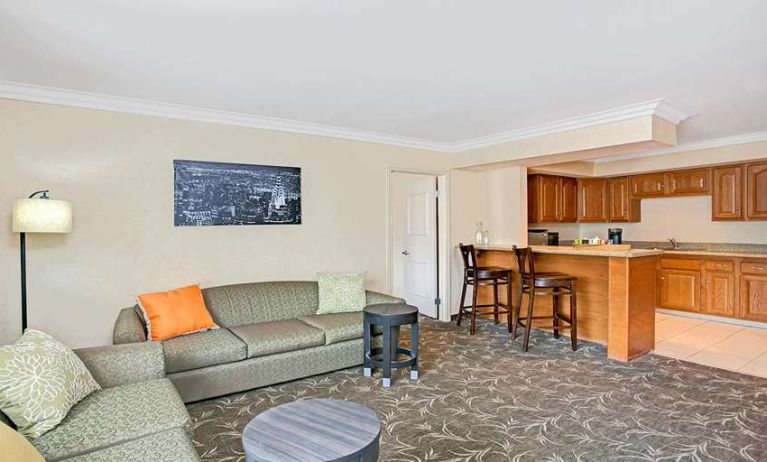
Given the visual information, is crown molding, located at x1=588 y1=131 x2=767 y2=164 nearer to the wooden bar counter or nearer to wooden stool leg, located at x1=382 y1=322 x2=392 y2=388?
the wooden bar counter

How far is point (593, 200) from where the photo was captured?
7305mm

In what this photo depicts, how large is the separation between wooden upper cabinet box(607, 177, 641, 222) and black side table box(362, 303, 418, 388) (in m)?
4.97

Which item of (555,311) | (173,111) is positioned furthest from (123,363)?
(555,311)

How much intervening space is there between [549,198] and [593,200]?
3.57 feet

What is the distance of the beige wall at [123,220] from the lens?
3367mm

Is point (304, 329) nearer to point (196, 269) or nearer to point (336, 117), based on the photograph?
A: point (196, 269)

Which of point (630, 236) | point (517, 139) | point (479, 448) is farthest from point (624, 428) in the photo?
point (630, 236)

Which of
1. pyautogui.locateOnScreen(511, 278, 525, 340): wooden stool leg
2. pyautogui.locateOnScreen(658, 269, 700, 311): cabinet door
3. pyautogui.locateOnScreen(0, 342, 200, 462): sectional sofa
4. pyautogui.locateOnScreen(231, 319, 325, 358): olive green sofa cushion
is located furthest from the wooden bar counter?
pyautogui.locateOnScreen(0, 342, 200, 462): sectional sofa

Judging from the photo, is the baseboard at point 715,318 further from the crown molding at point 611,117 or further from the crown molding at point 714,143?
the crown molding at point 611,117

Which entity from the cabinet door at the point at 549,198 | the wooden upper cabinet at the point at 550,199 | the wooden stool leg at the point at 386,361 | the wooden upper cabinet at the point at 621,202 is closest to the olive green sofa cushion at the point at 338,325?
the wooden stool leg at the point at 386,361

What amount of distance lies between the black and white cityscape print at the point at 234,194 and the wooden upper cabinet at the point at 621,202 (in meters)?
5.35

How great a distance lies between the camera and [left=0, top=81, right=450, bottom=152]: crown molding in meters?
3.33

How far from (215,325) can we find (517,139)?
12.2ft

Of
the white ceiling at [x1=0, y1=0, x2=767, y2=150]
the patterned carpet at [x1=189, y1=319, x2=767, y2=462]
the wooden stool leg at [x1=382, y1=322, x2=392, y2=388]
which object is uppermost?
the white ceiling at [x1=0, y1=0, x2=767, y2=150]
